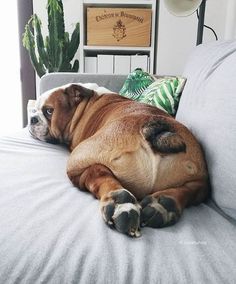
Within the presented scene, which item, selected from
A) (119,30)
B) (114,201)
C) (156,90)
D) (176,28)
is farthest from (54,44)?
(114,201)

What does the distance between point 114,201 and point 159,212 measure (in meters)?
0.09

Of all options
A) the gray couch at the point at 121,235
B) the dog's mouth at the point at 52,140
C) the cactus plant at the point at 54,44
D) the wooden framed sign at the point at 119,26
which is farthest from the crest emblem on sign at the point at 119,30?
the gray couch at the point at 121,235

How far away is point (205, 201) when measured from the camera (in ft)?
2.69

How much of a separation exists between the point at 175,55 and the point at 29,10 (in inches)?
52.4

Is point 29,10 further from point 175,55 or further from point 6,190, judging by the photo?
point 6,190

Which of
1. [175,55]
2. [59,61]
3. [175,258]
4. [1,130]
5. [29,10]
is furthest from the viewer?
[1,130]

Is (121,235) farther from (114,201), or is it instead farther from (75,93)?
(75,93)

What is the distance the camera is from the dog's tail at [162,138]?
762mm

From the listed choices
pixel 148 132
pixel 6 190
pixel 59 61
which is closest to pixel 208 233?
pixel 148 132

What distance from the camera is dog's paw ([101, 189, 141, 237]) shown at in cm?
61

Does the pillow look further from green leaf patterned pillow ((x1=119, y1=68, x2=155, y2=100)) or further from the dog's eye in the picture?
the dog's eye

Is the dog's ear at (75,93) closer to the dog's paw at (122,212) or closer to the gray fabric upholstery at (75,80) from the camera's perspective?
the gray fabric upholstery at (75,80)

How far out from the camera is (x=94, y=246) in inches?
22.9

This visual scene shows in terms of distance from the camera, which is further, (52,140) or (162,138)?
(52,140)
